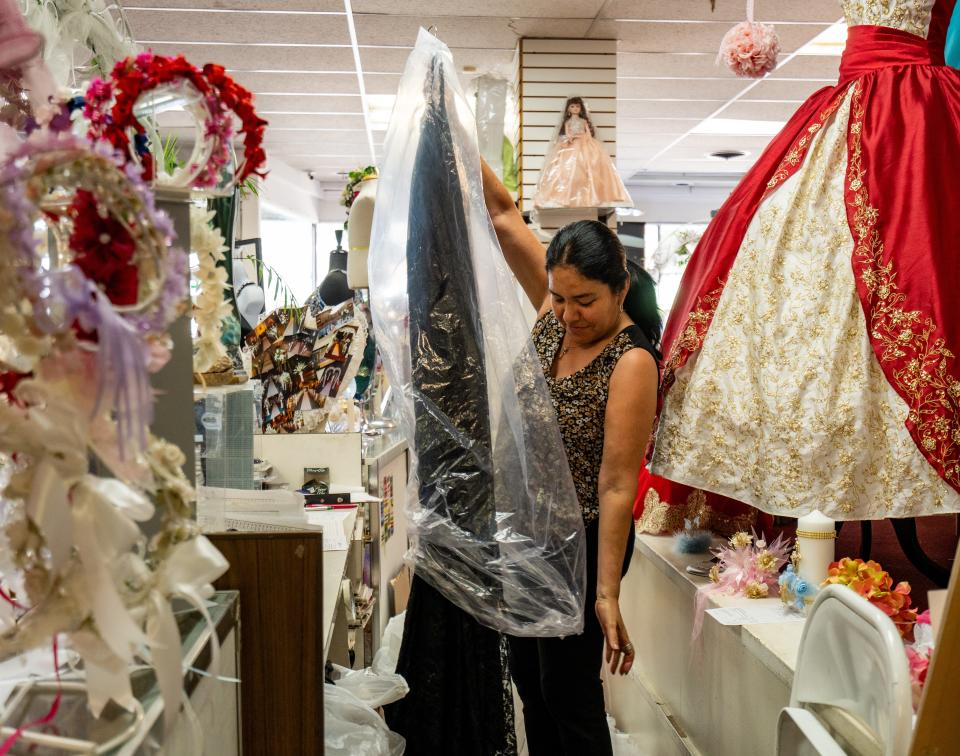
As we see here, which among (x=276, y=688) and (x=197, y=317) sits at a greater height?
(x=197, y=317)

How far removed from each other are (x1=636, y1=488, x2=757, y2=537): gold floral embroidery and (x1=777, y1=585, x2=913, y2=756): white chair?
3.84ft

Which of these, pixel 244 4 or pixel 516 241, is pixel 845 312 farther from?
pixel 244 4

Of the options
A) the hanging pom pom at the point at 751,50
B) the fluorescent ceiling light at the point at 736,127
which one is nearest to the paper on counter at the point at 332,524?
the hanging pom pom at the point at 751,50

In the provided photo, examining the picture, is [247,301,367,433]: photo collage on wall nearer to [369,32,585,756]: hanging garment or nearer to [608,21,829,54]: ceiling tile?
[369,32,585,756]: hanging garment

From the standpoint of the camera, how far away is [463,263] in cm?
165

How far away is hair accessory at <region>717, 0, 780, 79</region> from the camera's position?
2.91 m

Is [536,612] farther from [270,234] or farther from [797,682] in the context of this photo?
[270,234]

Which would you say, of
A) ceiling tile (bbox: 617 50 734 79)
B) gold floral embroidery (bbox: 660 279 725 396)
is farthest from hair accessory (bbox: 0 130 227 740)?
ceiling tile (bbox: 617 50 734 79)

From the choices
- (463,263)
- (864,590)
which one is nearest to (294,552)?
(463,263)

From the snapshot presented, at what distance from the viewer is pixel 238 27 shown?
15.8 feet

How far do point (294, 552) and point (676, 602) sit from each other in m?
1.58

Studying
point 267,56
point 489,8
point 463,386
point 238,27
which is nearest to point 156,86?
point 463,386

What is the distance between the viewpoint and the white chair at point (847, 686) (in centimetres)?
107

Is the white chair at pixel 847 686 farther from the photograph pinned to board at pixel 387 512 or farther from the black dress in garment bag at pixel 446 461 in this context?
the photograph pinned to board at pixel 387 512
